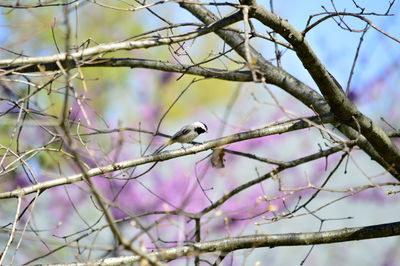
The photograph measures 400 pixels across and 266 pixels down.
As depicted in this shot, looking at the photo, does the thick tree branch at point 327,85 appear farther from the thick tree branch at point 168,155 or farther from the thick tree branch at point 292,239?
the thick tree branch at point 292,239

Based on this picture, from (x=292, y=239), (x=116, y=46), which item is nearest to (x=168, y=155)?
(x=116, y=46)

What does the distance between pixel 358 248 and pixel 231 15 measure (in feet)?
18.7

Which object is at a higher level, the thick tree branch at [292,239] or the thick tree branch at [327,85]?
the thick tree branch at [327,85]

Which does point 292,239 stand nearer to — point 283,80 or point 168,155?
point 168,155

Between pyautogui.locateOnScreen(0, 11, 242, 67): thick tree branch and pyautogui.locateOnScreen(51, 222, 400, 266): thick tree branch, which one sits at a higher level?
pyautogui.locateOnScreen(0, 11, 242, 67): thick tree branch

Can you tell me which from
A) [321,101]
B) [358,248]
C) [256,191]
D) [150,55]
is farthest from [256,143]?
[321,101]

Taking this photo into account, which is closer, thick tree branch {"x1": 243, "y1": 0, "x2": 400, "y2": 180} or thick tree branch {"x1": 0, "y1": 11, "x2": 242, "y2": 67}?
thick tree branch {"x1": 0, "y1": 11, "x2": 242, "y2": 67}

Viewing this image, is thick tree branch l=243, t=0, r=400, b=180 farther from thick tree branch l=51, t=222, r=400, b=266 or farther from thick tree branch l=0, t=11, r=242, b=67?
thick tree branch l=51, t=222, r=400, b=266

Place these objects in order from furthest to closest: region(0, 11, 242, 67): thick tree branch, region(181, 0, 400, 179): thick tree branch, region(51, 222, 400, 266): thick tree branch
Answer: region(181, 0, 400, 179): thick tree branch, region(51, 222, 400, 266): thick tree branch, region(0, 11, 242, 67): thick tree branch

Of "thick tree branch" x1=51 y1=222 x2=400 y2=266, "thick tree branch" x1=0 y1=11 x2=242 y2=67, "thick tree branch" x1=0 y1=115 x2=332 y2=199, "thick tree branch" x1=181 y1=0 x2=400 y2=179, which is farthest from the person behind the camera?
"thick tree branch" x1=181 y1=0 x2=400 y2=179

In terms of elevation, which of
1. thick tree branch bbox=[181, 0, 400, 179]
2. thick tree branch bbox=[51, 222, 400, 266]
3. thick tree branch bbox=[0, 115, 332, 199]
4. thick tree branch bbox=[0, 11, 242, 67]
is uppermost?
thick tree branch bbox=[181, 0, 400, 179]

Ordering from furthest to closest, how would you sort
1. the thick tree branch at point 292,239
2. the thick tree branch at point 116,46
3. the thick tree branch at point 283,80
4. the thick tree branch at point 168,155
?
the thick tree branch at point 283,80
the thick tree branch at point 292,239
the thick tree branch at point 168,155
the thick tree branch at point 116,46

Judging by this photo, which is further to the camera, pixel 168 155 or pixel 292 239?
pixel 292 239

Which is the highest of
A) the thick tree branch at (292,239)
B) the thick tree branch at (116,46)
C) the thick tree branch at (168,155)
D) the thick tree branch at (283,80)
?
the thick tree branch at (283,80)
